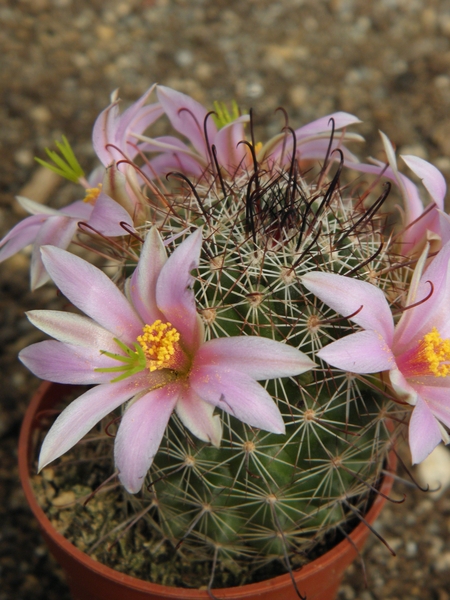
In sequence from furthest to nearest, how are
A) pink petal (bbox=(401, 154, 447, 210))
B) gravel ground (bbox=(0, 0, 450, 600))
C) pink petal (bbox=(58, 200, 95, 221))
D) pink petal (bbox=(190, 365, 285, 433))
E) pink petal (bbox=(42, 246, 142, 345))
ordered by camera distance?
gravel ground (bbox=(0, 0, 450, 600)), pink petal (bbox=(58, 200, 95, 221)), pink petal (bbox=(401, 154, 447, 210)), pink petal (bbox=(42, 246, 142, 345)), pink petal (bbox=(190, 365, 285, 433))

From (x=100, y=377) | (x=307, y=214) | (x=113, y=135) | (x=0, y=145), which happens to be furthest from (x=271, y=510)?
(x=0, y=145)

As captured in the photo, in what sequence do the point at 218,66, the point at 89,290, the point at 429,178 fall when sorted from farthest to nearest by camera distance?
the point at 218,66 → the point at 429,178 → the point at 89,290

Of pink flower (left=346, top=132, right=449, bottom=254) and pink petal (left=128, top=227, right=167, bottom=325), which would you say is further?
pink flower (left=346, top=132, right=449, bottom=254)

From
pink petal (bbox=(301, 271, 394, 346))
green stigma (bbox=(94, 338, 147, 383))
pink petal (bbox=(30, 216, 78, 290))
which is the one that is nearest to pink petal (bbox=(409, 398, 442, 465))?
pink petal (bbox=(301, 271, 394, 346))

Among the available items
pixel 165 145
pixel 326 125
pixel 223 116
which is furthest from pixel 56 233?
pixel 326 125

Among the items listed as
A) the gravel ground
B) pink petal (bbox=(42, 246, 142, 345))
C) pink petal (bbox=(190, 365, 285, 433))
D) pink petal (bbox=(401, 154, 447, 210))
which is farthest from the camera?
the gravel ground

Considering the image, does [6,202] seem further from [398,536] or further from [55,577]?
[398,536]

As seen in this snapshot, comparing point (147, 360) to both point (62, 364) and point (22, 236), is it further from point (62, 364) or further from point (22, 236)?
point (22, 236)

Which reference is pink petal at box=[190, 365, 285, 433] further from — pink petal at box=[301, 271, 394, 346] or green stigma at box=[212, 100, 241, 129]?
green stigma at box=[212, 100, 241, 129]

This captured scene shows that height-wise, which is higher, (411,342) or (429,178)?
(429,178)
